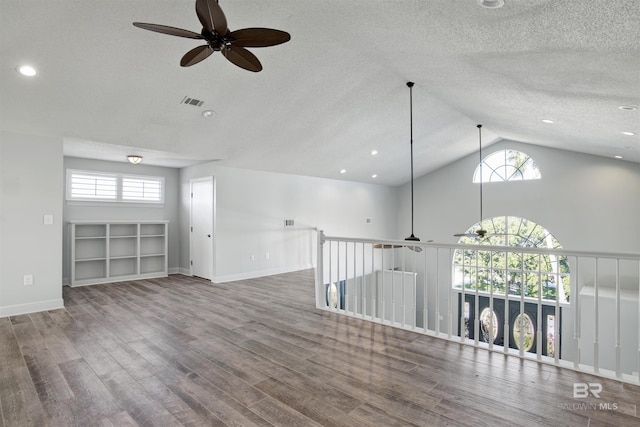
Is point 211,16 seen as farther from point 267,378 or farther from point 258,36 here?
point 267,378

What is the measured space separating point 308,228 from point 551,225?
6249mm

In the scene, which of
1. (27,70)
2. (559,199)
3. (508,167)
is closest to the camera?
(27,70)

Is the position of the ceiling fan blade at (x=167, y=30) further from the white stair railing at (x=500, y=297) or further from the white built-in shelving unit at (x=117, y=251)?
the white built-in shelving unit at (x=117, y=251)

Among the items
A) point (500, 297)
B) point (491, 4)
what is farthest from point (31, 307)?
point (500, 297)

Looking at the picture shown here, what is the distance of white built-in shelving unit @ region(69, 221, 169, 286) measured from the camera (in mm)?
6727

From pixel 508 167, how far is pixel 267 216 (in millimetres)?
6897

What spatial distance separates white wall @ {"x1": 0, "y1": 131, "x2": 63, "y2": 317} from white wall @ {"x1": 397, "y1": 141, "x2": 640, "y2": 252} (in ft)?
31.2

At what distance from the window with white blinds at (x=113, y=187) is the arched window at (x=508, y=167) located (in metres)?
8.72

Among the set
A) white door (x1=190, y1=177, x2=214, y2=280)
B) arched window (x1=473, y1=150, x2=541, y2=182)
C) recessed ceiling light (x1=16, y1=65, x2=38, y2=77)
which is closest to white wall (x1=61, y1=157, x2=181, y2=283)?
white door (x1=190, y1=177, x2=214, y2=280)

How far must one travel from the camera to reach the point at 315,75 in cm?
461

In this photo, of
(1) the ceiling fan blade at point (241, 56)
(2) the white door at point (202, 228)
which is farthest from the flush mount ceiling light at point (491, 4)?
(2) the white door at point (202, 228)

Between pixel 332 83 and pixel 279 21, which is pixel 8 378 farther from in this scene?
pixel 332 83

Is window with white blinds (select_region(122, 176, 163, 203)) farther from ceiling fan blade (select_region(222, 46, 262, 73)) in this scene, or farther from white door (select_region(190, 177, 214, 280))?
ceiling fan blade (select_region(222, 46, 262, 73))

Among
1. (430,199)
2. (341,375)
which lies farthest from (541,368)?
(430,199)
